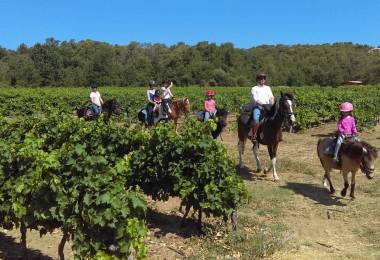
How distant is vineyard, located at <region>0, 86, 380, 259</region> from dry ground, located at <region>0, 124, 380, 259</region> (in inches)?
17.5

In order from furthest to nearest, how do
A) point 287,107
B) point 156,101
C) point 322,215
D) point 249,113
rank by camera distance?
point 156,101, point 249,113, point 287,107, point 322,215

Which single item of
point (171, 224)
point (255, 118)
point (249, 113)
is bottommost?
point (171, 224)

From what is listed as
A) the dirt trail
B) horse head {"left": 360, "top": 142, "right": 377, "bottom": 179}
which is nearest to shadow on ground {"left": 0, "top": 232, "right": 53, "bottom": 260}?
the dirt trail

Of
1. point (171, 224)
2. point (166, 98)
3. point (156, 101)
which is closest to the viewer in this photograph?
point (171, 224)

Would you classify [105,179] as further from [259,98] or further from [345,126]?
[259,98]

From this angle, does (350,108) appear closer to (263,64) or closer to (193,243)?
(193,243)

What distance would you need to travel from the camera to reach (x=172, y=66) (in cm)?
9194

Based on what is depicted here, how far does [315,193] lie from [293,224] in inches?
97.9

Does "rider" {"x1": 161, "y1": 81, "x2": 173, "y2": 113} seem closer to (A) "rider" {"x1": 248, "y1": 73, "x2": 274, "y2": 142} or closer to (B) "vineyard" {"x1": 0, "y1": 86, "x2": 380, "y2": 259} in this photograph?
(A) "rider" {"x1": 248, "y1": 73, "x2": 274, "y2": 142}

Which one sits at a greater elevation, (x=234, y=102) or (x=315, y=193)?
(x=234, y=102)

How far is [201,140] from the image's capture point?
25.3ft

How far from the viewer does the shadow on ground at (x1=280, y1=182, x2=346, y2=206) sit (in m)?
10.1

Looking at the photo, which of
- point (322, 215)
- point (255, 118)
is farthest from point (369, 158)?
point (255, 118)

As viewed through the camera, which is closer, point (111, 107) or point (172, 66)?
point (111, 107)
